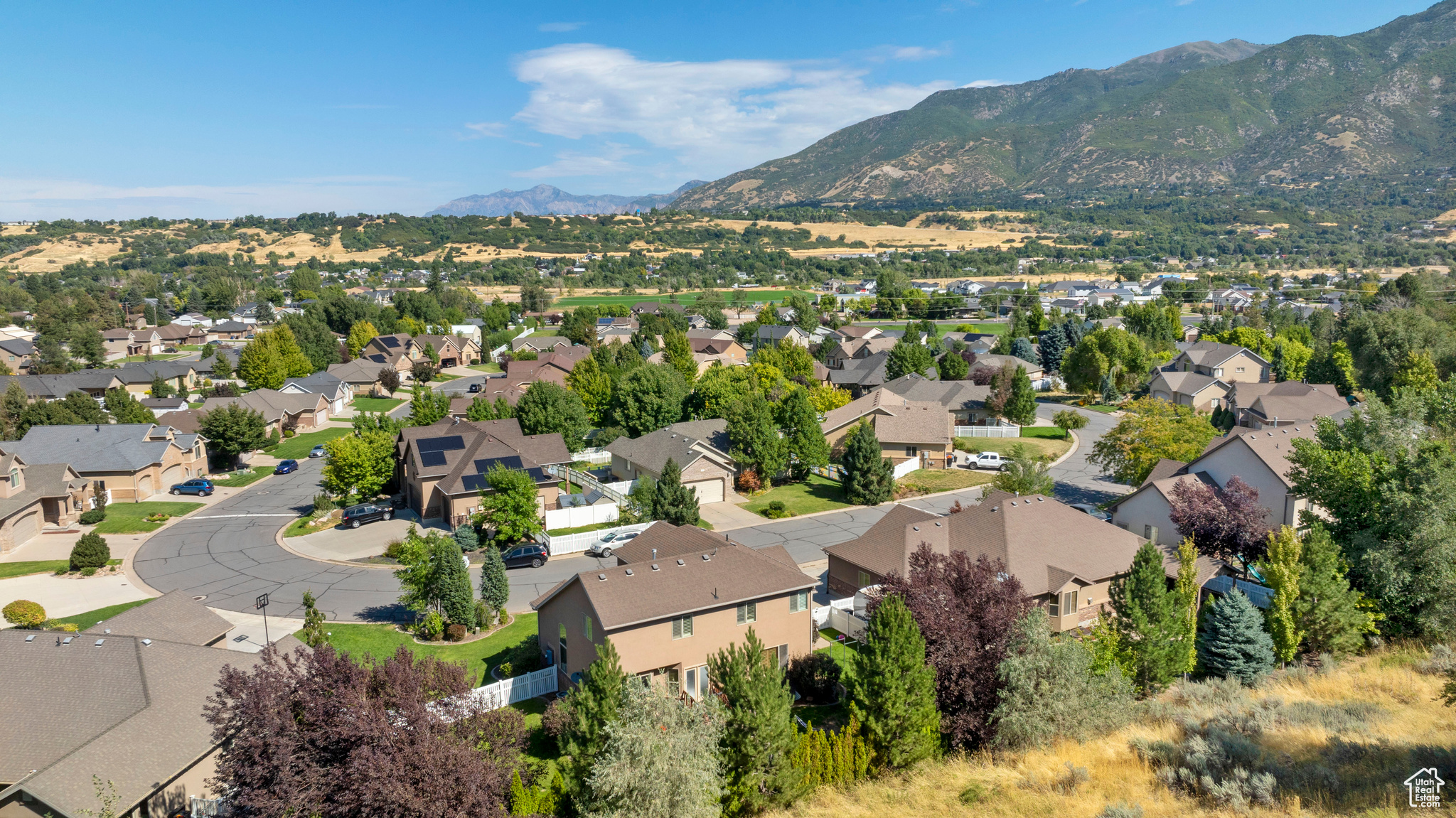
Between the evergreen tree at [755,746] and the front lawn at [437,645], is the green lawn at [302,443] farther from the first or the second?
the evergreen tree at [755,746]

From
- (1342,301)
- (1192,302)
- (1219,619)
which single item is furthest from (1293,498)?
(1192,302)

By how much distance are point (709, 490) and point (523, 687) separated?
25.4 meters

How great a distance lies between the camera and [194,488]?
5419 centimetres

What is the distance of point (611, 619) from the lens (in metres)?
24.6

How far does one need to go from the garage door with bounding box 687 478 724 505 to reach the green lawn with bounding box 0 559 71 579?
107 ft

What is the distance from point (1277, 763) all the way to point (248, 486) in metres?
60.4

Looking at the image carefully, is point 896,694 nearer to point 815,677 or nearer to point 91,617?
point 815,677

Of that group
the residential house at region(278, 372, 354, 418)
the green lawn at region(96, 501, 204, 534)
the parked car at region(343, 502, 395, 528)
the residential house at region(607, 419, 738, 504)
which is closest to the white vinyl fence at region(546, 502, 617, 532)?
the residential house at region(607, 419, 738, 504)

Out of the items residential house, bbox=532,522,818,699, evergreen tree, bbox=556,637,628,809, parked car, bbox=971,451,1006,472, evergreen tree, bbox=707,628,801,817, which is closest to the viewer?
evergreen tree, bbox=556,637,628,809

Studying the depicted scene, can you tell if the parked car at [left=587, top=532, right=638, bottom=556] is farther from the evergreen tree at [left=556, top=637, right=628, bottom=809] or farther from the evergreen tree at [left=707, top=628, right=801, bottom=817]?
the evergreen tree at [left=707, top=628, right=801, bottom=817]

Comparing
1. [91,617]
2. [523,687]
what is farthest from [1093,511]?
[91,617]

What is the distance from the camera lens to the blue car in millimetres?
54219
